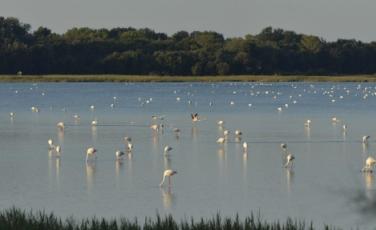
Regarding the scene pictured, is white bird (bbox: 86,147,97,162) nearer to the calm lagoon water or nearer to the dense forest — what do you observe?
the calm lagoon water

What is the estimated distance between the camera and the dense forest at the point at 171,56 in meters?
96.9

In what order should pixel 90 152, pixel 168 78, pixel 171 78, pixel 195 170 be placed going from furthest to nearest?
1. pixel 168 78
2. pixel 171 78
3. pixel 90 152
4. pixel 195 170

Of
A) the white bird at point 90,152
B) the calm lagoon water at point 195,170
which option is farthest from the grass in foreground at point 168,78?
the white bird at point 90,152

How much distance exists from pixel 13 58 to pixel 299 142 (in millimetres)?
74068

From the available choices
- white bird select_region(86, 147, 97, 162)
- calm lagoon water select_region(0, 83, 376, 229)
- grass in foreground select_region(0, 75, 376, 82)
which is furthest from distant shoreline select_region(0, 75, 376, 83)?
white bird select_region(86, 147, 97, 162)

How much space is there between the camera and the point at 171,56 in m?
96.5

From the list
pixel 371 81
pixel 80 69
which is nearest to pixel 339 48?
pixel 371 81

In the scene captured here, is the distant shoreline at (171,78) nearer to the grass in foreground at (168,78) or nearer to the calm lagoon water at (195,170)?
the grass in foreground at (168,78)

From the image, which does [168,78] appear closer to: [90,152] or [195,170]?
[90,152]

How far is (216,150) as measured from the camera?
77.1 feet

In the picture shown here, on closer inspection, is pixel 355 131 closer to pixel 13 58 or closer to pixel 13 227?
pixel 13 227

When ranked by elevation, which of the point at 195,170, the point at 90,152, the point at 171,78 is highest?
the point at 90,152

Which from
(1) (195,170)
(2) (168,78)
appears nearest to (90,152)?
(1) (195,170)

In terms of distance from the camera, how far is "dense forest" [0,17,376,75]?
9688cm
